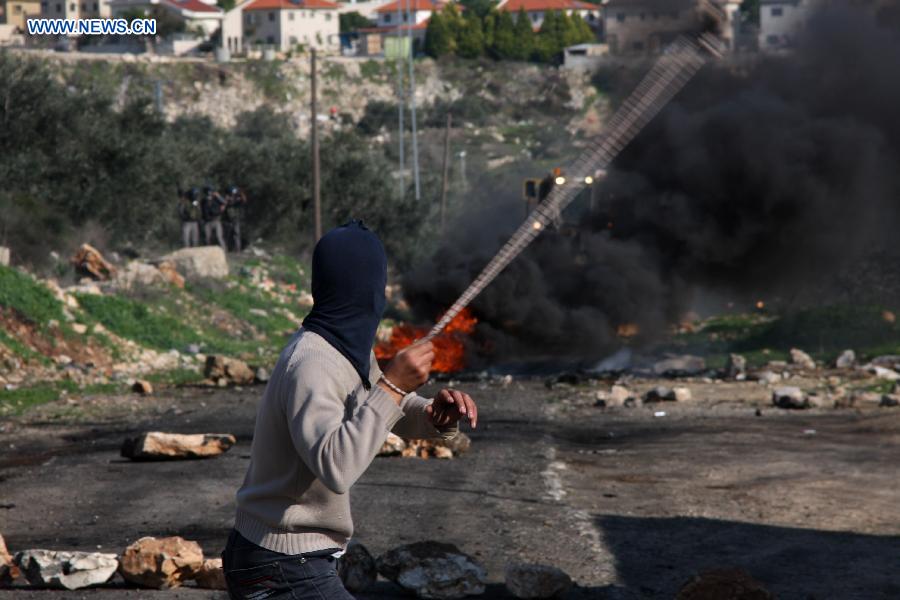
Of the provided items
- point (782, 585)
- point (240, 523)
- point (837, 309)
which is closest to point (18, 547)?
point (782, 585)

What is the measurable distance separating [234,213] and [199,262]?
24.6 ft

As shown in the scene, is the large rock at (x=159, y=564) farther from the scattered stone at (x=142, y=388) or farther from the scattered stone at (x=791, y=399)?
the scattered stone at (x=142, y=388)

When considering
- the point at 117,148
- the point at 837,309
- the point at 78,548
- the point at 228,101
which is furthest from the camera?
the point at 228,101

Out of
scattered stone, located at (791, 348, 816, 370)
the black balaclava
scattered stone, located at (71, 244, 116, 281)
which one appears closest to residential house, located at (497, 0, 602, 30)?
scattered stone, located at (71, 244, 116, 281)

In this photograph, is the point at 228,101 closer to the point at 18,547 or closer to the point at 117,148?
the point at 117,148

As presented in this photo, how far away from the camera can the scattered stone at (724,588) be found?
22.6 ft

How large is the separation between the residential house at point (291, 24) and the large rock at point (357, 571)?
97.1 meters

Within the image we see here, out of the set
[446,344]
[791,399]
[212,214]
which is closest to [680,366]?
[446,344]

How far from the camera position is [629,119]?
4000mm

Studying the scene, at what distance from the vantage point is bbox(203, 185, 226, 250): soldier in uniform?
110ft

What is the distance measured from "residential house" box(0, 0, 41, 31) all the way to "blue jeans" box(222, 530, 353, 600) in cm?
5787

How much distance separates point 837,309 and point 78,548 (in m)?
18.8

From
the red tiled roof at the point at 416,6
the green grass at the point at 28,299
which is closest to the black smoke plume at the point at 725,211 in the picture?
the green grass at the point at 28,299

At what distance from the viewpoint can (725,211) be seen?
86.0 ft
